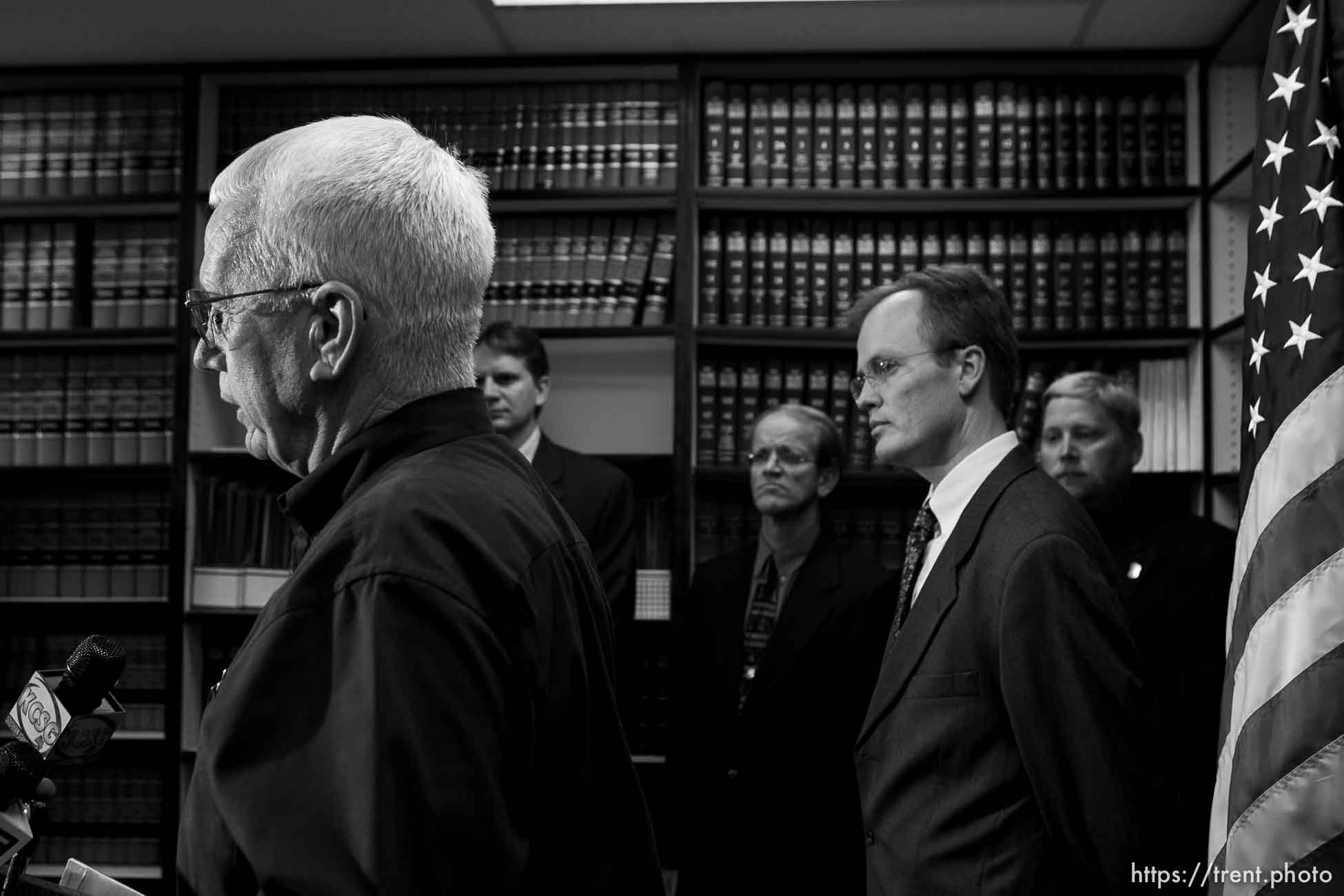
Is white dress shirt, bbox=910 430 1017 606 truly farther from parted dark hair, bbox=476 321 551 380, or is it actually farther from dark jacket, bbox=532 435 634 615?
parted dark hair, bbox=476 321 551 380

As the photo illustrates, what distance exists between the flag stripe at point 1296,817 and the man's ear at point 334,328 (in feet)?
4.17

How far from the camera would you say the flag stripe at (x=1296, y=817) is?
4.83ft

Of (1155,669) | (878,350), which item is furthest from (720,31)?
(1155,669)

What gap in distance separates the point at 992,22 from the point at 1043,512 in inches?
87.0

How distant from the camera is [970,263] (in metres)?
3.49

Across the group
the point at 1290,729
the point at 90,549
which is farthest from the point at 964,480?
the point at 90,549

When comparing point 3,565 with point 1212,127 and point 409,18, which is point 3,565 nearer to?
point 409,18

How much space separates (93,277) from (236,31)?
90 centimetres

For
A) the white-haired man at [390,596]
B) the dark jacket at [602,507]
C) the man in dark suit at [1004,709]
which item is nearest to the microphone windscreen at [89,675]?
the white-haired man at [390,596]

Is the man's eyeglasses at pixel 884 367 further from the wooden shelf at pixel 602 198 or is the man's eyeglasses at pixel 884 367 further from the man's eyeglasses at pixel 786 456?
the wooden shelf at pixel 602 198

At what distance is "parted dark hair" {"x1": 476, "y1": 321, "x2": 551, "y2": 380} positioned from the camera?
3.17 m

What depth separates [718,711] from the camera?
2820 mm

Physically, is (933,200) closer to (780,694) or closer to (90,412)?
(780,694)

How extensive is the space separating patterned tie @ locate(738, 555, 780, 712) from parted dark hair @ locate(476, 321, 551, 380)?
0.80m
